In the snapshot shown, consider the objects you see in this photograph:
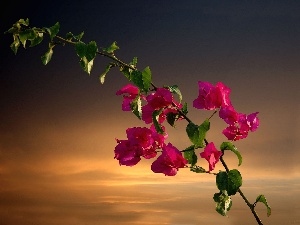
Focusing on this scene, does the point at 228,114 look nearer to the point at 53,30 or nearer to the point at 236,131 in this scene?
the point at 236,131

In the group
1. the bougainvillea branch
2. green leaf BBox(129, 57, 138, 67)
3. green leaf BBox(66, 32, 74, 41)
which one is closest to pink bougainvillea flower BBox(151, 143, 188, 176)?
the bougainvillea branch

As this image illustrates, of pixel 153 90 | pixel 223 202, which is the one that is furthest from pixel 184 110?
pixel 223 202

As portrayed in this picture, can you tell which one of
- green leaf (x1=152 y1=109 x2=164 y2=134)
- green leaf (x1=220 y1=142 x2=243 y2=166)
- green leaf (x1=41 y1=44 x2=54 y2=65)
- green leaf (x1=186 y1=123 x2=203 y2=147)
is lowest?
green leaf (x1=220 y1=142 x2=243 y2=166)

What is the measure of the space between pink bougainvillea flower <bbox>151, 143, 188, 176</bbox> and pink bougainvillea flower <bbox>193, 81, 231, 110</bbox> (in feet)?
0.31

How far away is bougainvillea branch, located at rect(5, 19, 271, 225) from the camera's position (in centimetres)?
85

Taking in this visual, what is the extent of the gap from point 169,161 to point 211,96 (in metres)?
0.14

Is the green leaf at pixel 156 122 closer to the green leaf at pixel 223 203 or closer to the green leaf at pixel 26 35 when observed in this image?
the green leaf at pixel 223 203

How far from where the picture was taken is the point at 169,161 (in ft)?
2.84

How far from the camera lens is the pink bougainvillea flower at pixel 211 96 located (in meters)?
0.86

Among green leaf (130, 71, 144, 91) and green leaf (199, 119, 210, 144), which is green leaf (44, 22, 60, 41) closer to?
green leaf (130, 71, 144, 91)

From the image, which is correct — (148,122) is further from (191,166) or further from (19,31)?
(19,31)

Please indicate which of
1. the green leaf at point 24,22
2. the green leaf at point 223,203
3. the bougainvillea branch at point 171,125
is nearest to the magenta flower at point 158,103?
the bougainvillea branch at point 171,125

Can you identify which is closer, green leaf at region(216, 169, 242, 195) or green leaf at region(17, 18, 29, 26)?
green leaf at region(216, 169, 242, 195)

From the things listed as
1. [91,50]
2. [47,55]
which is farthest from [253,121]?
[47,55]
